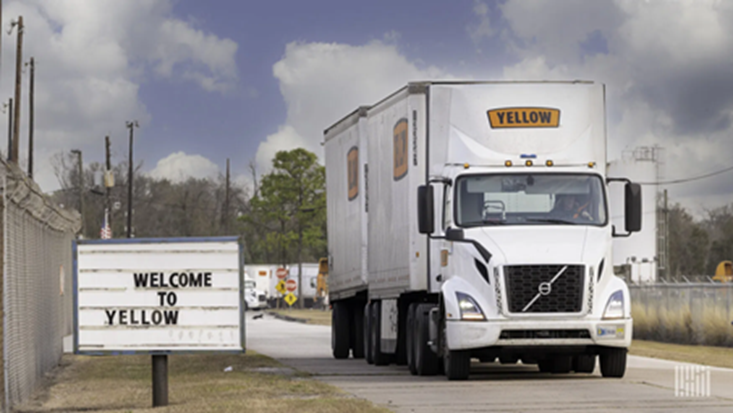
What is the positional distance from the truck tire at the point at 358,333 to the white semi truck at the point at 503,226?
4.50 metres

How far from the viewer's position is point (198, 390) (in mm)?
15383

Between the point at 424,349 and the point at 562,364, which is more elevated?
the point at 424,349

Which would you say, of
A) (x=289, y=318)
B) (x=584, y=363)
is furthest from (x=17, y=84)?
(x=584, y=363)

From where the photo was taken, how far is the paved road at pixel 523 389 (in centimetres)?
1266

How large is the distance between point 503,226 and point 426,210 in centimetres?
110

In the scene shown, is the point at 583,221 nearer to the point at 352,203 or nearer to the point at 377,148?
the point at 377,148

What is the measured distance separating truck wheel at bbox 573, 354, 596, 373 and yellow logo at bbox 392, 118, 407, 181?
3863 mm

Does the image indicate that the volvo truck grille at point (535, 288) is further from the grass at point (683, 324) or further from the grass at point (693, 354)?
the grass at point (683, 324)

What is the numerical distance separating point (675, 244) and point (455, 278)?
9848 cm

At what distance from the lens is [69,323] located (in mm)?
31938

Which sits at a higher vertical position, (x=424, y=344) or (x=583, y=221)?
(x=583, y=221)

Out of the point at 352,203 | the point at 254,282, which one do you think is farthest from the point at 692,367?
the point at 254,282

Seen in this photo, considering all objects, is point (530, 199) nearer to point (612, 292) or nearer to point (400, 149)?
point (612, 292)

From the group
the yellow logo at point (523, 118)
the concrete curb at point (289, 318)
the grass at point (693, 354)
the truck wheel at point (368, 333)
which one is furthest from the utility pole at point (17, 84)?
the yellow logo at point (523, 118)
